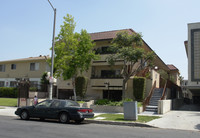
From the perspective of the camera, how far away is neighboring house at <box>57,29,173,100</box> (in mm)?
23969

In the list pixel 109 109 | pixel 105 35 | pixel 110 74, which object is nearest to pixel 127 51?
pixel 109 109

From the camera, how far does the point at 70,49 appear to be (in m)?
22.8

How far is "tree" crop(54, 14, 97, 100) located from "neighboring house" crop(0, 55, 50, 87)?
10973 mm

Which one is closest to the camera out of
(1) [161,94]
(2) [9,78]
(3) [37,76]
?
(1) [161,94]

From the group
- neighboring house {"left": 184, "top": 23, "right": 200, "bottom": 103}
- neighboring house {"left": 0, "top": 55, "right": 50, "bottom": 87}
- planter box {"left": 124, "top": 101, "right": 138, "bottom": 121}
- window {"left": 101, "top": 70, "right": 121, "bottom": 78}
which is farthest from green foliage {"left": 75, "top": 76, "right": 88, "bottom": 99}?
neighboring house {"left": 184, "top": 23, "right": 200, "bottom": 103}

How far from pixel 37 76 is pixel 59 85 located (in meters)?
7.84

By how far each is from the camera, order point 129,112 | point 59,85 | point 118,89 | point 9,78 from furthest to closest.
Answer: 1. point 9,78
2. point 59,85
3. point 118,89
4. point 129,112

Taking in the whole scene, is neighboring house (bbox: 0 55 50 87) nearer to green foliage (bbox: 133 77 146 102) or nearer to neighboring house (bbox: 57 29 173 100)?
neighboring house (bbox: 57 29 173 100)

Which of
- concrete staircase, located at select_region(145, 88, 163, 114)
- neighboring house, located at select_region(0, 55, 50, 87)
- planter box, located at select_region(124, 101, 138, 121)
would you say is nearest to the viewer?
planter box, located at select_region(124, 101, 138, 121)

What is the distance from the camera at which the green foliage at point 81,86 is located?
2453 centimetres

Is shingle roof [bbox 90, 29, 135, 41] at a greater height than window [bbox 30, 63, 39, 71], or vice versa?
shingle roof [bbox 90, 29, 135, 41]

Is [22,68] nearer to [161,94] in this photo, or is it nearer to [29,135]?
[161,94]

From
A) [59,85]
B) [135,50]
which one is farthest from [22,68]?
[135,50]

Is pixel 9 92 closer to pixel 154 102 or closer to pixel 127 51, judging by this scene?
pixel 127 51
